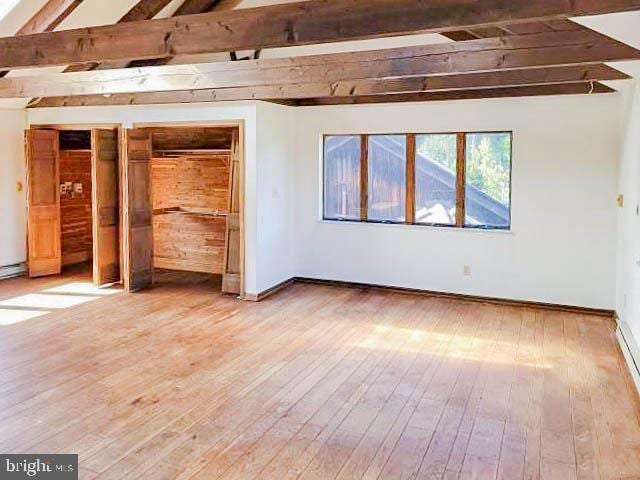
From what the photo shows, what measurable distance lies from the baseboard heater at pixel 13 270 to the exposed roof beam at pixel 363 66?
2.80m

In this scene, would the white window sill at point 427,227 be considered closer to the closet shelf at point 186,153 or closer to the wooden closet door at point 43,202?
the closet shelf at point 186,153

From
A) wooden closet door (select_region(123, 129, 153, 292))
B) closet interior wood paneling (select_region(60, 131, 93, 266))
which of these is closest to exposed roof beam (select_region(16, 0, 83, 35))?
wooden closet door (select_region(123, 129, 153, 292))

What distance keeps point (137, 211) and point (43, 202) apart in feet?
5.31

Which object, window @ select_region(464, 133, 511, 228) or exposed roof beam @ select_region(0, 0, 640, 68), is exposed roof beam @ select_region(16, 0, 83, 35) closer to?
exposed roof beam @ select_region(0, 0, 640, 68)

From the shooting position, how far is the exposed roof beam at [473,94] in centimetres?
578

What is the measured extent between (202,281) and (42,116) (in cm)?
304

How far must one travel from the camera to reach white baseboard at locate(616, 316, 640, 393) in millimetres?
4140

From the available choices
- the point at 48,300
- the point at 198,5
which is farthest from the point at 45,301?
the point at 198,5

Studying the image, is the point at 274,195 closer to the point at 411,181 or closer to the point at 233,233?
the point at 233,233

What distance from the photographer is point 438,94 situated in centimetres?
644

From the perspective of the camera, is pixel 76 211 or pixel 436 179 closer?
pixel 436 179

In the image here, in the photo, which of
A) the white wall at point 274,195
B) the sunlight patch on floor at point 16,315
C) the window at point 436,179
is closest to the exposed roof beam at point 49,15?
the white wall at point 274,195

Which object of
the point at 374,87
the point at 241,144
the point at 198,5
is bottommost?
the point at 241,144

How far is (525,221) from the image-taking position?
20.6 feet
